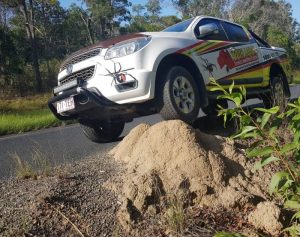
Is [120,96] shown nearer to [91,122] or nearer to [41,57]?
[91,122]

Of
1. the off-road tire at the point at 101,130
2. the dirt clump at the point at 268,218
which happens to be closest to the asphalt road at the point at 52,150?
the off-road tire at the point at 101,130

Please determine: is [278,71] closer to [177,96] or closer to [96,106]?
[177,96]

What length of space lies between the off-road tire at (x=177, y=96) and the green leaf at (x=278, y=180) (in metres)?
2.23

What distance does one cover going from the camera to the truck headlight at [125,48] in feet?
16.2

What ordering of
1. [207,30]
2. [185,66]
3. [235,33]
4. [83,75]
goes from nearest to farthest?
[83,75], [185,66], [207,30], [235,33]

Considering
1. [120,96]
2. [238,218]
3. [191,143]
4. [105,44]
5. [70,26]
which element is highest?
[70,26]

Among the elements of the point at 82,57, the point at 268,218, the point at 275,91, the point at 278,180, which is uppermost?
the point at 82,57

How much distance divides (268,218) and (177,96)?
2.13 metres

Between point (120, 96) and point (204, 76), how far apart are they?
1.25 metres

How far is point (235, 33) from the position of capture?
709 cm

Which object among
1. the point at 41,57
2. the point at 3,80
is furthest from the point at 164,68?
the point at 41,57

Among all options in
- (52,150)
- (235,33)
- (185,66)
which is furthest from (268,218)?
(235,33)

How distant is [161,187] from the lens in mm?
3535

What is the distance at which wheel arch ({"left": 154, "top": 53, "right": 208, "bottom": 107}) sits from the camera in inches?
200
